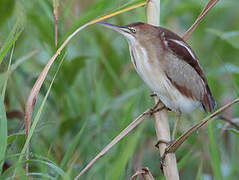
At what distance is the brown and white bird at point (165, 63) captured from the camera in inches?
59.3

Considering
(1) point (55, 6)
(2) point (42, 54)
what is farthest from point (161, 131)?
(2) point (42, 54)

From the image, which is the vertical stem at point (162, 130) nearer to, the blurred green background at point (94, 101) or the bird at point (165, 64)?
the bird at point (165, 64)

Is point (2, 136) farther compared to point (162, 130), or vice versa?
point (162, 130)

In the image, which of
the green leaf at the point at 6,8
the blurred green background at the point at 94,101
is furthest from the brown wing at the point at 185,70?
the green leaf at the point at 6,8

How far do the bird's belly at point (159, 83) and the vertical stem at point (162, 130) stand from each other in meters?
0.07

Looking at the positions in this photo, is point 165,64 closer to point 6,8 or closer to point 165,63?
point 165,63

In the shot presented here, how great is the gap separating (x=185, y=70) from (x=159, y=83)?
138mm

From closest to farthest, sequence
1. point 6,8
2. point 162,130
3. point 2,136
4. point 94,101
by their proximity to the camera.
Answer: point 2,136 < point 162,130 < point 6,8 < point 94,101

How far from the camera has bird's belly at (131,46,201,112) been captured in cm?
151

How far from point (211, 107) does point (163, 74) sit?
0.27 meters

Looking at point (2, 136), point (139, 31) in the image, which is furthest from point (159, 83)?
point (2, 136)

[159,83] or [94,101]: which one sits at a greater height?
[159,83]

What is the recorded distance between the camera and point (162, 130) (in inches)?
57.4

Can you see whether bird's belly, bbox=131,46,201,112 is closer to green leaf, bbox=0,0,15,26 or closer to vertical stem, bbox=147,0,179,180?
vertical stem, bbox=147,0,179,180
